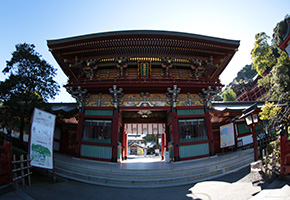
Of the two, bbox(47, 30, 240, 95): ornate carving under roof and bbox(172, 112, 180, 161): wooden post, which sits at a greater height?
bbox(47, 30, 240, 95): ornate carving under roof

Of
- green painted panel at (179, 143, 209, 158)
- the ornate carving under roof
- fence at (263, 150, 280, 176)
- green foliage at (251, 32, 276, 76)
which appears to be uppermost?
green foliage at (251, 32, 276, 76)

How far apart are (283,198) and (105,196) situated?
515cm

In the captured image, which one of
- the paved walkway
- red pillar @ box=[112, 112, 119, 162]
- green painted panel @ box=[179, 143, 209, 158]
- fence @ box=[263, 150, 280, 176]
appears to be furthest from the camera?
green painted panel @ box=[179, 143, 209, 158]

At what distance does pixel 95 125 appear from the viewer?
11.6 metres

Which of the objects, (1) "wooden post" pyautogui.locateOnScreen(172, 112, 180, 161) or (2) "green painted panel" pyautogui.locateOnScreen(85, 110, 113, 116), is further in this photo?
(2) "green painted panel" pyautogui.locateOnScreen(85, 110, 113, 116)

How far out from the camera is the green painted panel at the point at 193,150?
1093 centimetres

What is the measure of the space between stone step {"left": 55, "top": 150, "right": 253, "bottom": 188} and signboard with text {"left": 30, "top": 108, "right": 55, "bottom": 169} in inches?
71.8

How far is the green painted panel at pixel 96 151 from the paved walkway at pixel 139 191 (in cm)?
339

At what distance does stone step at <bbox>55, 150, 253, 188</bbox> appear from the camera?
A: 7430mm

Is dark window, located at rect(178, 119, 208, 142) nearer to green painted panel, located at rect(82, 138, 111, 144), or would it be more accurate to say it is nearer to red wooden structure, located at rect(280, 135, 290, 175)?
green painted panel, located at rect(82, 138, 111, 144)

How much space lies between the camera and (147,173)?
8055 mm

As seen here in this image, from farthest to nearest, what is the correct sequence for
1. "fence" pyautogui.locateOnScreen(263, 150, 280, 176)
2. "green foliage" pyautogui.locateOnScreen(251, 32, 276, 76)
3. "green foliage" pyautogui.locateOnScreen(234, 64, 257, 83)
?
1. "green foliage" pyautogui.locateOnScreen(234, 64, 257, 83)
2. "green foliage" pyautogui.locateOnScreen(251, 32, 276, 76)
3. "fence" pyautogui.locateOnScreen(263, 150, 280, 176)

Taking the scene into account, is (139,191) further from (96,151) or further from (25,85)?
(25,85)

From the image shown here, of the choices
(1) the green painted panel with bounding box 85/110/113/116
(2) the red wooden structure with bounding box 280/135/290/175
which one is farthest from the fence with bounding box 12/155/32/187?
(2) the red wooden structure with bounding box 280/135/290/175
